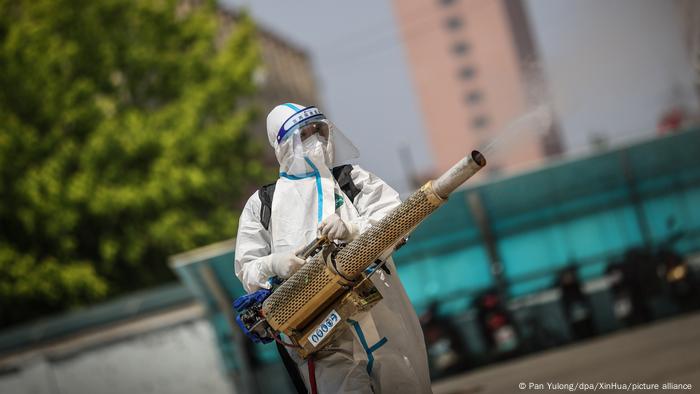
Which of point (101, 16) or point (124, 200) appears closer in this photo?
point (124, 200)

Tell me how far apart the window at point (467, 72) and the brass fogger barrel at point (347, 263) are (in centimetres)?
10392

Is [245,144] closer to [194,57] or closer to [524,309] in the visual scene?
[194,57]

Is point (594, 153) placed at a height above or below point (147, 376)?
above

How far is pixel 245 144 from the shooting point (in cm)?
2516

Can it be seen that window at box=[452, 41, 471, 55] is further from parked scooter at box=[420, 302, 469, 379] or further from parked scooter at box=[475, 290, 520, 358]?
parked scooter at box=[420, 302, 469, 379]

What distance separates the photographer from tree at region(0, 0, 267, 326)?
22031mm

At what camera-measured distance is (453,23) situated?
108750mm

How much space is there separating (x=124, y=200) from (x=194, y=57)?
15.7 ft

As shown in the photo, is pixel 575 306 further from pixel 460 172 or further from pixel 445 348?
pixel 460 172

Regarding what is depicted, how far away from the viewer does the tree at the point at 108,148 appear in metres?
22.0

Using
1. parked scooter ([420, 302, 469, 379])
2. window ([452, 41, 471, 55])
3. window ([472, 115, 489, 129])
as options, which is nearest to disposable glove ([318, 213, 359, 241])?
parked scooter ([420, 302, 469, 379])

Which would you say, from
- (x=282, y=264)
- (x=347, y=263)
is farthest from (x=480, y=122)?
(x=347, y=263)

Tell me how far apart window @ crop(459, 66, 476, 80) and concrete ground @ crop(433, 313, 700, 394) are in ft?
316

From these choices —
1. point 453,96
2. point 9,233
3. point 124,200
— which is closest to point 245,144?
point 124,200
